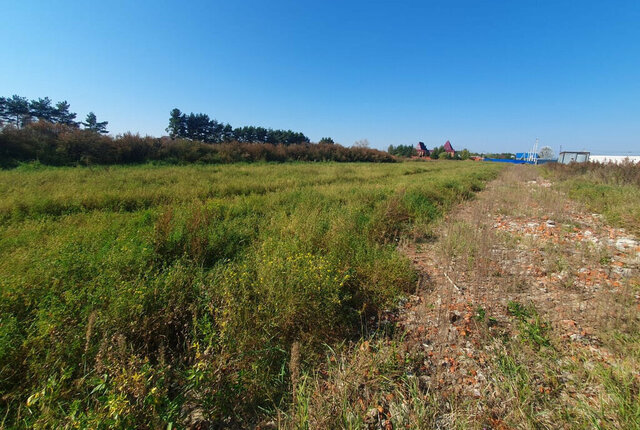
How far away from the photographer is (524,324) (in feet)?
8.20

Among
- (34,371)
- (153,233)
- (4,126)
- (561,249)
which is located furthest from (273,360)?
(4,126)

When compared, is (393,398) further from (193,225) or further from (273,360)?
(193,225)

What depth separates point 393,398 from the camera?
1804 millimetres

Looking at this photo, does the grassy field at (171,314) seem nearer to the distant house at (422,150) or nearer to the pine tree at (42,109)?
the pine tree at (42,109)

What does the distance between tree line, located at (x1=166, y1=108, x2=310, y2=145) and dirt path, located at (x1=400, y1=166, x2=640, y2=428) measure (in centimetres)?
3604

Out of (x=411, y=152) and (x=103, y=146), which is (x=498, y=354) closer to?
(x=103, y=146)

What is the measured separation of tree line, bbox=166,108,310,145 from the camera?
3691cm

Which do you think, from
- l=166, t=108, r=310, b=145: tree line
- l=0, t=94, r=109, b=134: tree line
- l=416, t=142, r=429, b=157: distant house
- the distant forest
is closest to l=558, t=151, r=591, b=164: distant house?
the distant forest

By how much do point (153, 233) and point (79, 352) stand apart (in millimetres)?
2265

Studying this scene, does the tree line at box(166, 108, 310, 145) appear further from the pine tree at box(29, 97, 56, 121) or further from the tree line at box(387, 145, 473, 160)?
the tree line at box(387, 145, 473, 160)

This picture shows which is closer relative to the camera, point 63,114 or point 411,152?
point 63,114

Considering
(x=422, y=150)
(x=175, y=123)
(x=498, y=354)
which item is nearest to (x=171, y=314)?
(x=498, y=354)

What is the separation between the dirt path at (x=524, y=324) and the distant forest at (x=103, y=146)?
72.0 feet

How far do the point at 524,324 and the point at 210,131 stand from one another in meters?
47.2
